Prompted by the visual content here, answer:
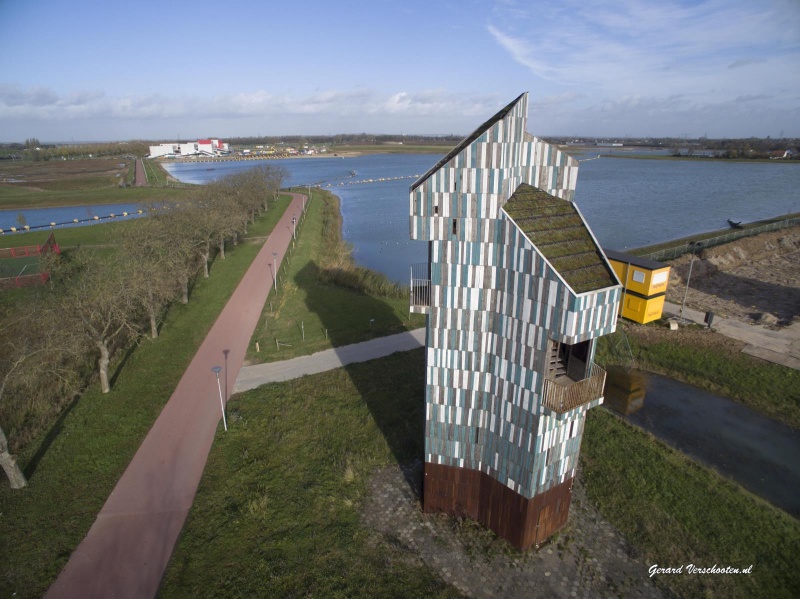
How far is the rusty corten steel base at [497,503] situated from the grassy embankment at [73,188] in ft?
194

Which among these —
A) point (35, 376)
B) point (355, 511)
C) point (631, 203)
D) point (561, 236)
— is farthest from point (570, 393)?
point (631, 203)

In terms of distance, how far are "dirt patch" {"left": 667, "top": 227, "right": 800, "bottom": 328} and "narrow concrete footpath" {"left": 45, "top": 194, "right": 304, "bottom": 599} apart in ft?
102

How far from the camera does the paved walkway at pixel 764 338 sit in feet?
78.9

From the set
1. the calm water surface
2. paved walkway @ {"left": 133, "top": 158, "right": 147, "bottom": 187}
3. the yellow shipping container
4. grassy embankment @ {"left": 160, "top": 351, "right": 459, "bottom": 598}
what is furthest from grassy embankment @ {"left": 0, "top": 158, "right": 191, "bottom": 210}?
the calm water surface

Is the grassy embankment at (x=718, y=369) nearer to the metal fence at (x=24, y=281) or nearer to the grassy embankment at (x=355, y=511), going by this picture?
the grassy embankment at (x=355, y=511)

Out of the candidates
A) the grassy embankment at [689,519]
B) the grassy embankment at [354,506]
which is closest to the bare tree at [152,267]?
the grassy embankment at [354,506]

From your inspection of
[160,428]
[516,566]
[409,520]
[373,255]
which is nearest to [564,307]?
[516,566]

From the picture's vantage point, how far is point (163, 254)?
3253cm

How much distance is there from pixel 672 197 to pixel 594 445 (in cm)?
8400

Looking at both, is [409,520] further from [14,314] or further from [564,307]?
[14,314]

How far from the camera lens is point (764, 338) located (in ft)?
86.1

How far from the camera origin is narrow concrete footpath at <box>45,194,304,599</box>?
41.7 ft

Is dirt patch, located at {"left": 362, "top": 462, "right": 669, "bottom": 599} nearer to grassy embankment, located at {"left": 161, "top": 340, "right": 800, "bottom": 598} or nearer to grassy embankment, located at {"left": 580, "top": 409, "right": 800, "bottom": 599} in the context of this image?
grassy embankment, located at {"left": 161, "top": 340, "right": 800, "bottom": 598}

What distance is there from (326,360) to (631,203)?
72503 mm
